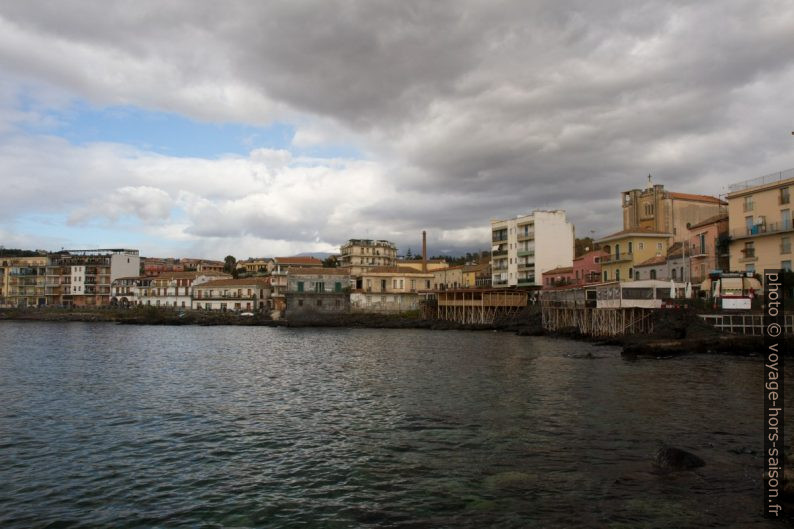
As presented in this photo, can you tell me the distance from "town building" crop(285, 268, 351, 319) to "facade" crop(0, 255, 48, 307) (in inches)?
3282

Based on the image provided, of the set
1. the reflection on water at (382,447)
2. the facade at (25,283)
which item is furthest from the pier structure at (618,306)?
the facade at (25,283)

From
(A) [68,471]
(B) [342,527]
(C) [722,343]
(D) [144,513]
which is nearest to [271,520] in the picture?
(B) [342,527]

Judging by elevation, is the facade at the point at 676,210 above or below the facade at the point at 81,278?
above

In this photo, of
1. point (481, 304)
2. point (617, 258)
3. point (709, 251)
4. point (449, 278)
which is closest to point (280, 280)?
point (449, 278)

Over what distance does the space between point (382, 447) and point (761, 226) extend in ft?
184

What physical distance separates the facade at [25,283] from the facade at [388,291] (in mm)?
93466

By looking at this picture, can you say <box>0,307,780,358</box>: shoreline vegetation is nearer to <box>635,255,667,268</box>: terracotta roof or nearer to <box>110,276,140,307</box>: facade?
<box>110,276,140,307</box>: facade

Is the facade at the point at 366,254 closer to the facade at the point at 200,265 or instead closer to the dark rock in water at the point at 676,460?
the facade at the point at 200,265

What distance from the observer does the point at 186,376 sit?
34344 mm

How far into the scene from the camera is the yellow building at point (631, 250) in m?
75.1

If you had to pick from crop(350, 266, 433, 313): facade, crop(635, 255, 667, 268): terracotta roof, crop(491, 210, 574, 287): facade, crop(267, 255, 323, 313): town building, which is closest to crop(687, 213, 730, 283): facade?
crop(635, 255, 667, 268): terracotta roof

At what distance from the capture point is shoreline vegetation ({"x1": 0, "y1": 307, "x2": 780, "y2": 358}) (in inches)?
1714

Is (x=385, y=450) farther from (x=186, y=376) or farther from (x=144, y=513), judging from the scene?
(x=186, y=376)

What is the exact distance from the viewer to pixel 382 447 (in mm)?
17797
